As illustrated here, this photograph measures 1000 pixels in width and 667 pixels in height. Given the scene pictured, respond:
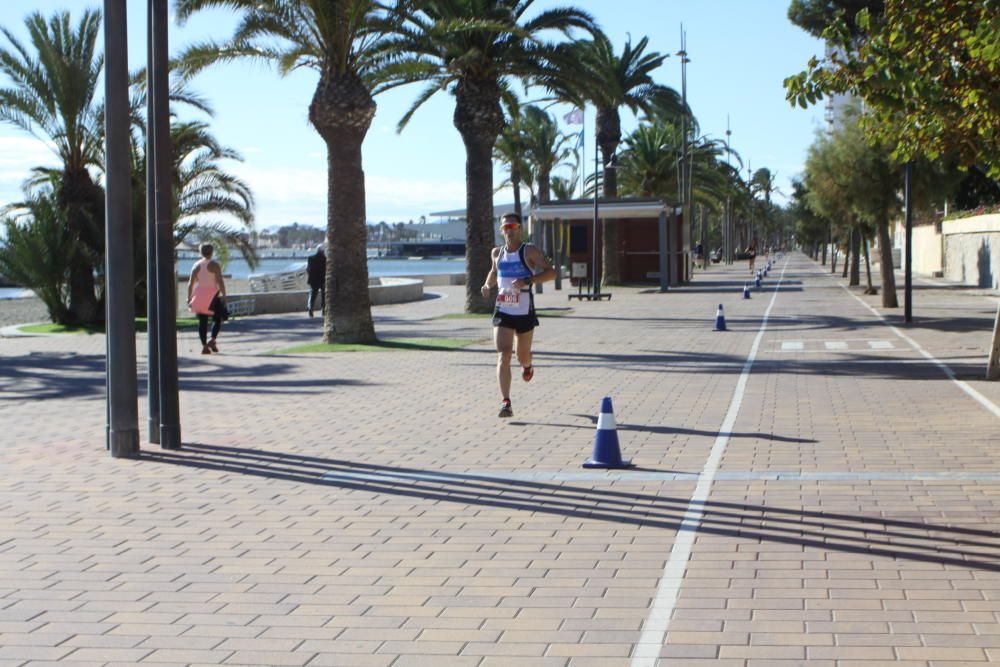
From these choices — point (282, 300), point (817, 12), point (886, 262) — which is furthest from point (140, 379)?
point (886, 262)

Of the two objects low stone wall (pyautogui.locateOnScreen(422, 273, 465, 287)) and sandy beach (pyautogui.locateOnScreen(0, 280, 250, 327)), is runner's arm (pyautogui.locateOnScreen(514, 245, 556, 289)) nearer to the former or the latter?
sandy beach (pyautogui.locateOnScreen(0, 280, 250, 327))

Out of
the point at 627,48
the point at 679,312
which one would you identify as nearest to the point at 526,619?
the point at 679,312

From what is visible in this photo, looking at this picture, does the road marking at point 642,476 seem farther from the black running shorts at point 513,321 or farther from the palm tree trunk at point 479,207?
the palm tree trunk at point 479,207

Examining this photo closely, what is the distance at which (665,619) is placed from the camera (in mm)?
5160

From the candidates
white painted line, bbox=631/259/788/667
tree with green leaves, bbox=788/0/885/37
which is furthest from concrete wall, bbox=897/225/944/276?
white painted line, bbox=631/259/788/667

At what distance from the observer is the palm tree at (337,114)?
19.9m

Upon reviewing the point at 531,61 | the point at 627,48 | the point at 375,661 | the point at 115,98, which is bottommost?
the point at 375,661

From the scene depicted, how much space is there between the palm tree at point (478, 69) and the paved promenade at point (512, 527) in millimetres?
13069

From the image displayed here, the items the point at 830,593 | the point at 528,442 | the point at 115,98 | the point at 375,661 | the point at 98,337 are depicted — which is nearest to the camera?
the point at 375,661

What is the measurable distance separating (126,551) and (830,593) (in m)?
3.49

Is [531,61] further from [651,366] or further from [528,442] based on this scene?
[528,442]

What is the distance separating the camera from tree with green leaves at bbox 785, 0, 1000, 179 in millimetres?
10539

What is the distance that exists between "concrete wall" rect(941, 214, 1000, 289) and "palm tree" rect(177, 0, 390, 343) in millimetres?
23219

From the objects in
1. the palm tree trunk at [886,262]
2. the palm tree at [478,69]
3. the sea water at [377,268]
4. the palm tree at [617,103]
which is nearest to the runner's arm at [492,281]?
the palm tree at [478,69]
